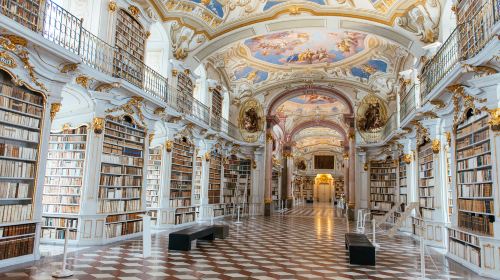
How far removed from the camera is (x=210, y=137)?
15336 millimetres

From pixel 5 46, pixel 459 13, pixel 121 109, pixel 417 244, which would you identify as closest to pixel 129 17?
pixel 121 109

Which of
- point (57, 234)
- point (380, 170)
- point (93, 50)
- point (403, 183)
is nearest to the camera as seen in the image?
point (57, 234)

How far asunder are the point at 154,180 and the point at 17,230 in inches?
229

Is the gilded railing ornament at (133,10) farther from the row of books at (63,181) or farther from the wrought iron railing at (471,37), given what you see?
the wrought iron railing at (471,37)

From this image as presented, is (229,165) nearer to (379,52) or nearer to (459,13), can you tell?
(379,52)

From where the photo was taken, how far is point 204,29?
41.5 feet

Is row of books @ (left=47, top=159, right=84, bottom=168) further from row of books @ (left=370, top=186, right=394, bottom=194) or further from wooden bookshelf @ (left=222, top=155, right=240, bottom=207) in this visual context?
row of books @ (left=370, top=186, right=394, bottom=194)

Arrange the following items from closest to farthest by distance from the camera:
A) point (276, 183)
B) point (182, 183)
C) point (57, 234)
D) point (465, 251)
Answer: point (465, 251), point (57, 234), point (182, 183), point (276, 183)

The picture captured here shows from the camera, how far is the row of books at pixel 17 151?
19.0 feet

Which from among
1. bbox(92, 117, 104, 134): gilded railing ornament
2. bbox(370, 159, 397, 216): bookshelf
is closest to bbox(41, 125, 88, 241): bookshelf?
bbox(92, 117, 104, 134): gilded railing ornament

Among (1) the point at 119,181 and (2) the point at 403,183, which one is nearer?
(1) the point at 119,181

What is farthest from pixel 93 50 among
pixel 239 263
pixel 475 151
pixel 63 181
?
pixel 475 151

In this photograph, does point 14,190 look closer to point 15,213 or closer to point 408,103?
point 15,213

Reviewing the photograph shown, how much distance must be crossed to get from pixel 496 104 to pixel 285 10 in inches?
304
